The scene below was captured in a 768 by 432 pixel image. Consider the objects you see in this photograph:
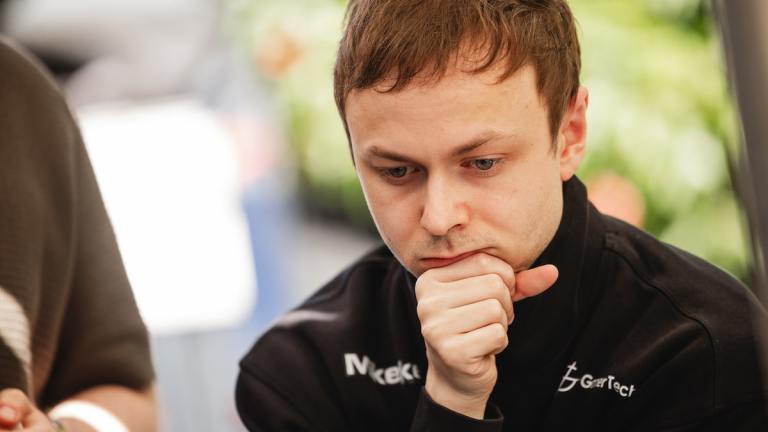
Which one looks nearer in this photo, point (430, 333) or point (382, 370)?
point (430, 333)

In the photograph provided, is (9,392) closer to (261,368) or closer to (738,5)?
(261,368)

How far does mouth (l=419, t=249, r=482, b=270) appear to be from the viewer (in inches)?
47.1

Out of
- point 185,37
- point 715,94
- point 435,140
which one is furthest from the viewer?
point 185,37

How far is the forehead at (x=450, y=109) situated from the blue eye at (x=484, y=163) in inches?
1.5

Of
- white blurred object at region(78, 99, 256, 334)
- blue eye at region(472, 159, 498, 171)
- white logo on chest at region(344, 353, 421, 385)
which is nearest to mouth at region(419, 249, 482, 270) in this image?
blue eye at region(472, 159, 498, 171)

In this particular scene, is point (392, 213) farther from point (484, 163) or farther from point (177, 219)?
point (177, 219)

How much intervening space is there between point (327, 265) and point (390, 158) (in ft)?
10.2

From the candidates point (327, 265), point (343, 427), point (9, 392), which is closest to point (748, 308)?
point (343, 427)

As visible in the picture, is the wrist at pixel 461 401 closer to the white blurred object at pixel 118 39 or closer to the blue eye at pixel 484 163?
the blue eye at pixel 484 163

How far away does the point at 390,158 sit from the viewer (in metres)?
1.18

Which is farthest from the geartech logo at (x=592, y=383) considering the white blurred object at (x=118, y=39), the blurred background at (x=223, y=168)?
the white blurred object at (x=118, y=39)

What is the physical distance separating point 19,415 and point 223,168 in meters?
2.52

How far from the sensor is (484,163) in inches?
46.0

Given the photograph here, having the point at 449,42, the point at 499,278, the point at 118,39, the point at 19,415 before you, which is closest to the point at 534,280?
the point at 499,278
